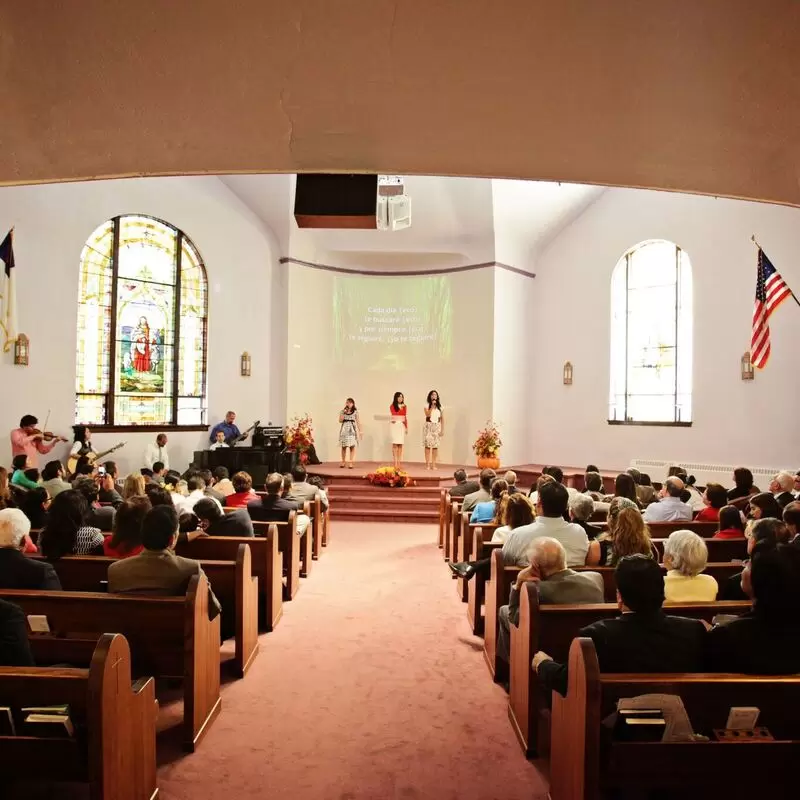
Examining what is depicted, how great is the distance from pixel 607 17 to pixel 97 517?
4.44m

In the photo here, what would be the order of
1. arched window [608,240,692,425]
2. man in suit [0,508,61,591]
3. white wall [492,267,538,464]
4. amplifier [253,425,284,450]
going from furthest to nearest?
white wall [492,267,538,464] → arched window [608,240,692,425] → amplifier [253,425,284,450] → man in suit [0,508,61,591]

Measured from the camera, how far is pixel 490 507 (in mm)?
5863

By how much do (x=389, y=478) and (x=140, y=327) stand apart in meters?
4.64

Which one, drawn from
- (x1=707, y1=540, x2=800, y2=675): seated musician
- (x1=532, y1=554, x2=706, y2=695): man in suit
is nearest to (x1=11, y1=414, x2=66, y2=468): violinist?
(x1=532, y1=554, x2=706, y2=695): man in suit

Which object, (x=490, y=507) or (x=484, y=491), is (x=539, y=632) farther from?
(x=484, y=491)

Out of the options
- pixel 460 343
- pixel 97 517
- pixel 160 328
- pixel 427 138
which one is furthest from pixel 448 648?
pixel 460 343

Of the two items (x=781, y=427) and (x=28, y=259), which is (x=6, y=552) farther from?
(x=781, y=427)

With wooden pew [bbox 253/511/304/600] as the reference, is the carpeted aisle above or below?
below

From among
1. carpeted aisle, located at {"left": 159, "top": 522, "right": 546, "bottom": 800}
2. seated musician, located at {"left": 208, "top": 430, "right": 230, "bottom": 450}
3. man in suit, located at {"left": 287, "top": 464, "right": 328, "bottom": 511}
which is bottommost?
carpeted aisle, located at {"left": 159, "top": 522, "right": 546, "bottom": 800}

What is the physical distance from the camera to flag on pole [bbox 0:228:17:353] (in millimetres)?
8219

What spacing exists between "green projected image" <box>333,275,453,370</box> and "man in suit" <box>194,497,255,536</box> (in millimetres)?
9014

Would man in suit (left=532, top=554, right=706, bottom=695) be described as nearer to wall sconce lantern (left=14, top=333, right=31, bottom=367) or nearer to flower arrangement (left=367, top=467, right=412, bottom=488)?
flower arrangement (left=367, top=467, right=412, bottom=488)

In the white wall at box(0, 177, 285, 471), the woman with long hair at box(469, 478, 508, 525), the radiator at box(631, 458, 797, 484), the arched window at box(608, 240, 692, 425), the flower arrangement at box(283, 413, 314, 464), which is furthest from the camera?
the flower arrangement at box(283, 413, 314, 464)

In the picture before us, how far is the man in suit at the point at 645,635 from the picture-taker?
231 cm
